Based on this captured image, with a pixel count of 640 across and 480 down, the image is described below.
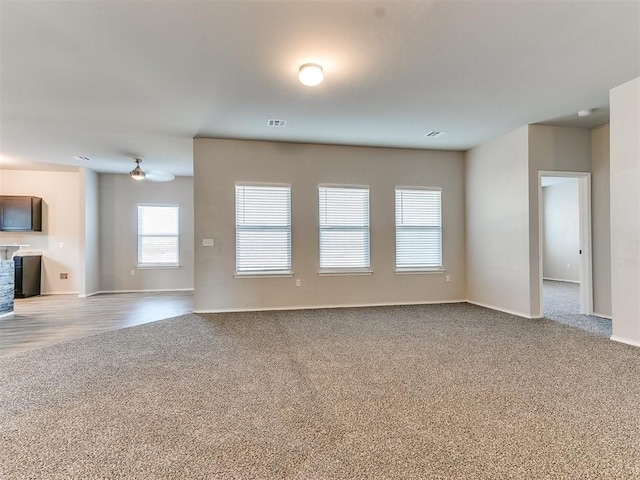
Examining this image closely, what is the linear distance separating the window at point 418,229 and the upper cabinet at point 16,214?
772cm

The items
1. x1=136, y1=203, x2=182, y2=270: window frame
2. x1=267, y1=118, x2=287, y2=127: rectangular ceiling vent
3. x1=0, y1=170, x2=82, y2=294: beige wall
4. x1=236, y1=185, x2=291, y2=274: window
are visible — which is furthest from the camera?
x1=136, y1=203, x2=182, y2=270: window frame

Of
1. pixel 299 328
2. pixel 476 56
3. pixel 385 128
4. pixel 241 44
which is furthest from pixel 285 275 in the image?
pixel 476 56

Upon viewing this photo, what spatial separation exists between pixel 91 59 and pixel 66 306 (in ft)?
15.9

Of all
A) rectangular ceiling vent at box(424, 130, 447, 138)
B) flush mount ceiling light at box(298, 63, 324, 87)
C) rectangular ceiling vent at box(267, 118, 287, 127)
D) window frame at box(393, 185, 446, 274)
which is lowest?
window frame at box(393, 185, 446, 274)

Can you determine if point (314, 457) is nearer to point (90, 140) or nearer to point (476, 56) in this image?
point (476, 56)

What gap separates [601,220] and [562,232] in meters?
5.11

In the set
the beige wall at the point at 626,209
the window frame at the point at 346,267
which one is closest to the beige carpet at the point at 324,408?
the beige wall at the point at 626,209

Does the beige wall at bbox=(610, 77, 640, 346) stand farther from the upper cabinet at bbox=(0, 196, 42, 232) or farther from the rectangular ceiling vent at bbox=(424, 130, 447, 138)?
the upper cabinet at bbox=(0, 196, 42, 232)

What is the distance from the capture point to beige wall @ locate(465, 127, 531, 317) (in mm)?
4930

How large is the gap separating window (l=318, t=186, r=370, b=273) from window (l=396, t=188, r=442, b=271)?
2.08 ft

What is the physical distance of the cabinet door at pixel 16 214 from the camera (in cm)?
719

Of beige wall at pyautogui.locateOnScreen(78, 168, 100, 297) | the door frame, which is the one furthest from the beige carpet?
beige wall at pyautogui.locateOnScreen(78, 168, 100, 297)

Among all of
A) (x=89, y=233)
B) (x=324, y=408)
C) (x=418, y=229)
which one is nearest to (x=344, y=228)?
(x=418, y=229)

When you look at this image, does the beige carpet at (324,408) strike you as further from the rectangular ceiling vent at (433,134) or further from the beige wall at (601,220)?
the rectangular ceiling vent at (433,134)
